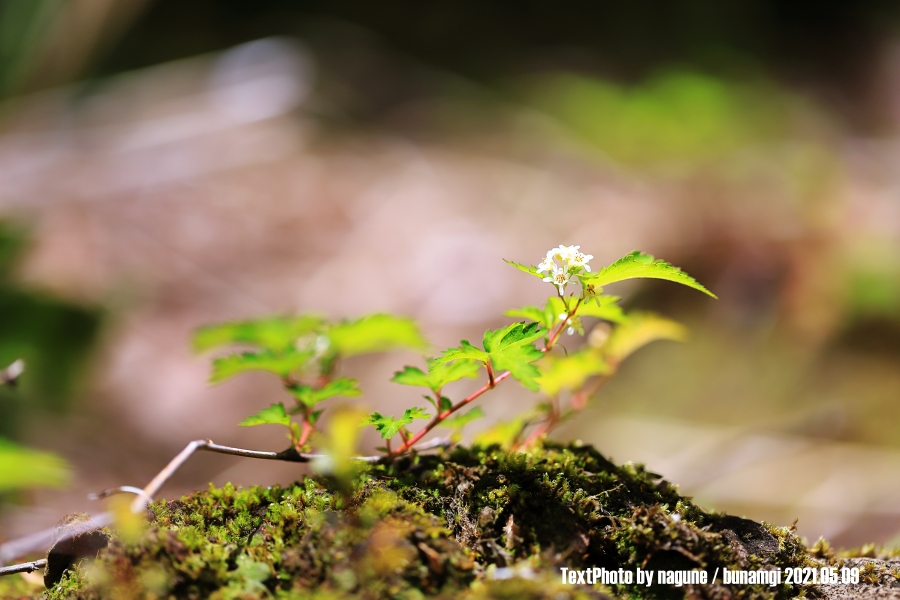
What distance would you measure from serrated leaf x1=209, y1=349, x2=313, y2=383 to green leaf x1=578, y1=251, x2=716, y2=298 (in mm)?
545

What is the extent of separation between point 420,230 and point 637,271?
436cm

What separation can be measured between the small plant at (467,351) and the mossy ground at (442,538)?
0.12 m

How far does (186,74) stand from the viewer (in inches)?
267

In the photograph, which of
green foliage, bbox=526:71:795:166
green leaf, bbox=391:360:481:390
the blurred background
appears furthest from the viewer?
green foliage, bbox=526:71:795:166

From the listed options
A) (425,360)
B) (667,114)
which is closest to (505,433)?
(425,360)

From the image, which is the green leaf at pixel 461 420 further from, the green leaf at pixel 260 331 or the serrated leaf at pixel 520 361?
the green leaf at pixel 260 331

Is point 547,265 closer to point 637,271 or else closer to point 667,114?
point 637,271

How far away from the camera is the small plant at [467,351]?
0.96 m

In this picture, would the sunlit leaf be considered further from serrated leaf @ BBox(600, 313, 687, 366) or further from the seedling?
serrated leaf @ BBox(600, 313, 687, 366)

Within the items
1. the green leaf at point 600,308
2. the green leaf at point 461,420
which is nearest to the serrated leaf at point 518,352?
the green leaf at point 600,308

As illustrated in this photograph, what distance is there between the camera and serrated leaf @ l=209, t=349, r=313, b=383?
44.3 inches

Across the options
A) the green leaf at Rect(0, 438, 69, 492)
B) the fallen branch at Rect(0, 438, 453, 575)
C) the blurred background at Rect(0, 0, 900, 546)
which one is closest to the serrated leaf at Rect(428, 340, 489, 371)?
the fallen branch at Rect(0, 438, 453, 575)

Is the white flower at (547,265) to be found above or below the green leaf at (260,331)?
above

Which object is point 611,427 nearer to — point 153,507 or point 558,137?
point 153,507
